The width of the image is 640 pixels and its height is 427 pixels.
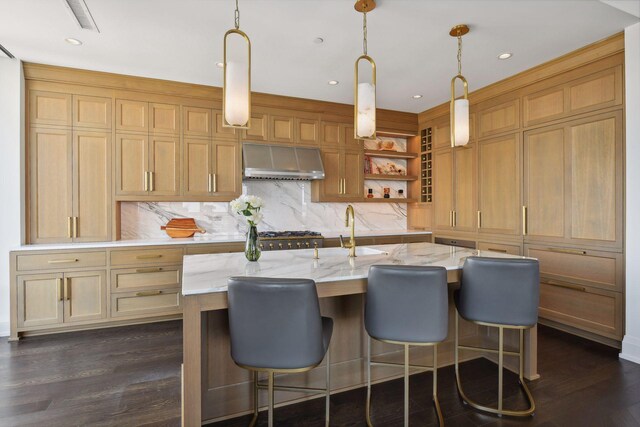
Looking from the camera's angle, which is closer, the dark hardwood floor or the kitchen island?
the kitchen island

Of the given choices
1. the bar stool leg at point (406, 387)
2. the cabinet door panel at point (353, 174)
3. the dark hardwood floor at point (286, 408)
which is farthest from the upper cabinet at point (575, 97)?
the bar stool leg at point (406, 387)

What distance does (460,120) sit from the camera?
231 cm

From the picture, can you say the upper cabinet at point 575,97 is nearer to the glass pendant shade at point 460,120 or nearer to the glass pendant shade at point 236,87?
the glass pendant shade at point 460,120

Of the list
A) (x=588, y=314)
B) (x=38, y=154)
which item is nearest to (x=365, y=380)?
(x=588, y=314)

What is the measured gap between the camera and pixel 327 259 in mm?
2324

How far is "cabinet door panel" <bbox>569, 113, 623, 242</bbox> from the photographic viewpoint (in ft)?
9.15

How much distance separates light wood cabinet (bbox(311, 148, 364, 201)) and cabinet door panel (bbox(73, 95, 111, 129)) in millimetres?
2604

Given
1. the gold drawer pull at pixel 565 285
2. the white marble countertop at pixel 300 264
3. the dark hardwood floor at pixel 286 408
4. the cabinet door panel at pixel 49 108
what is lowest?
the dark hardwood floor at pixel 286 408

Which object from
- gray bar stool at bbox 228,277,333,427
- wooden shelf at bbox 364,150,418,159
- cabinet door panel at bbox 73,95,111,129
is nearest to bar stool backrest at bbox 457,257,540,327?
gray bar stool at bbox 228,277,333,427

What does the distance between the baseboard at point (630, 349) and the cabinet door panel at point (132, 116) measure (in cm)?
510

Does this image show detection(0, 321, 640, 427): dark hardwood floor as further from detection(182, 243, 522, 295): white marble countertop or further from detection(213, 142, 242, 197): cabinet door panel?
detection(213, 142, 242, 197): cabinet door panel

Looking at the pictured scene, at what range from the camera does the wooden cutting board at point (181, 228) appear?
12.7ft

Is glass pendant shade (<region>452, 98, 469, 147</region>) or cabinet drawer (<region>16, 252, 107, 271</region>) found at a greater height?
glass pendant shade (<region>452, 98, 469, 147</region>)

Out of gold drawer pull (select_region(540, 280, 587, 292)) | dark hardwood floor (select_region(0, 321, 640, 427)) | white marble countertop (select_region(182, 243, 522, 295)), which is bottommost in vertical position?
dark hardwood floor (select_region(0, 321, 640, 427))
